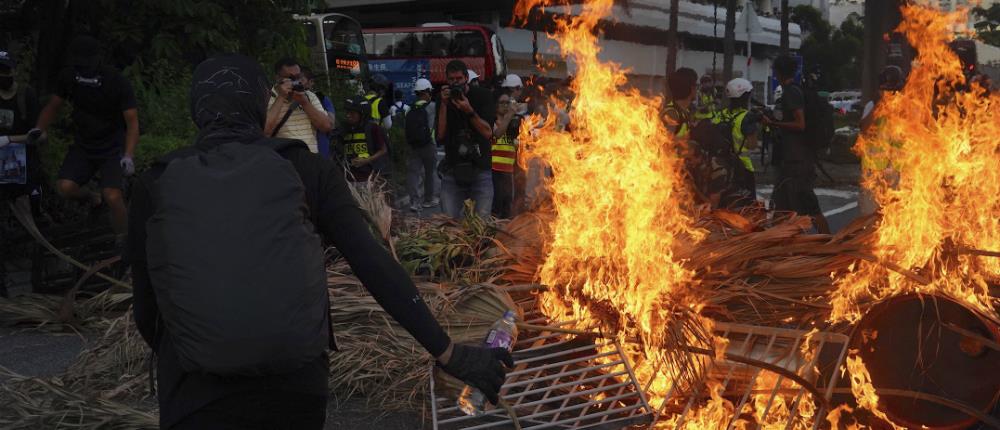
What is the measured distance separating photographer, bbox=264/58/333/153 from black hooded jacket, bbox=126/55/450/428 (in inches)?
169

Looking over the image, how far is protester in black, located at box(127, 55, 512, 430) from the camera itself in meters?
2.24

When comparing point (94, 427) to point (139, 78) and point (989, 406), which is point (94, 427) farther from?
point (139, 78)

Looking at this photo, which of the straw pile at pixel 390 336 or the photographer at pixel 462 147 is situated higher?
the photographer at pixel 462 147

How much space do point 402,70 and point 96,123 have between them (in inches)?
954

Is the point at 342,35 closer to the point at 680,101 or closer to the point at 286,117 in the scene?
the point at 286,117

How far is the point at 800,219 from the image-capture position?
474 cm

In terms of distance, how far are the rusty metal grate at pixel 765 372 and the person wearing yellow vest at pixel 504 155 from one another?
188 inches

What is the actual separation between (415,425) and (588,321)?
1057 mm

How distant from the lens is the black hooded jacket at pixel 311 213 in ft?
7.48

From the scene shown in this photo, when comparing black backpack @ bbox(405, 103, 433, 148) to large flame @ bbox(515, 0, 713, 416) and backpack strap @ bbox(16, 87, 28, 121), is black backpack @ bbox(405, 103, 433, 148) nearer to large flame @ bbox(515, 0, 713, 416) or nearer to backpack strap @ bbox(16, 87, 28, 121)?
backpack strap @ bbox(16, 87, 28, 121)

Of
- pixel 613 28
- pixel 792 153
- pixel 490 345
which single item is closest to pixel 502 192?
pixel 792 153

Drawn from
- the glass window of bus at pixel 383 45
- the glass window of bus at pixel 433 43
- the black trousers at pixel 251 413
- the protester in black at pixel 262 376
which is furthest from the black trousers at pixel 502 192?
the glass window of bus at pixel 383 45

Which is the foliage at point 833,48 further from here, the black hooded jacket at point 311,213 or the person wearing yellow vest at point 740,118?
the black hooded jacket at point 311,213

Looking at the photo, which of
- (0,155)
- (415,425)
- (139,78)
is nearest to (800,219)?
(415,425)
